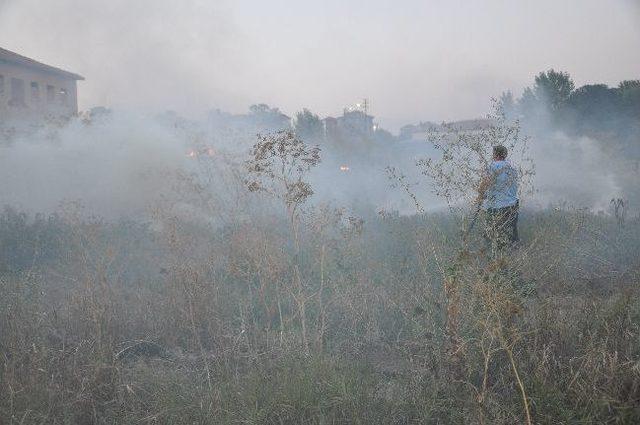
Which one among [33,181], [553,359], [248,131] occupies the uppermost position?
[248,131]

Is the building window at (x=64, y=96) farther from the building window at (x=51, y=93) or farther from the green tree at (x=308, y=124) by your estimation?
the green tree at (x=308, y=124)

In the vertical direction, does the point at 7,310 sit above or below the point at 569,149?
below

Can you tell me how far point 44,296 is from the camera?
579 cm

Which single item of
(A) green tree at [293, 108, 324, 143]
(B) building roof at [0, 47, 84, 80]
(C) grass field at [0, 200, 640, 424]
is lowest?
(C) grass field at [0, 200, 640, 424]

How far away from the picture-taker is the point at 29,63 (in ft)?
91.6

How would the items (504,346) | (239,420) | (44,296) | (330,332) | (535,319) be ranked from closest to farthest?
(504,346)
(239,420)
(535,319)
(330,332)
(44,296)

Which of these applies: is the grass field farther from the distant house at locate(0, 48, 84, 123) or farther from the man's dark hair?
the distant house at locate(0, 48, 84, 123)

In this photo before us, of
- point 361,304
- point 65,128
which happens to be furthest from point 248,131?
point 361,304

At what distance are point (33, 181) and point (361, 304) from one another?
10088 millimetres

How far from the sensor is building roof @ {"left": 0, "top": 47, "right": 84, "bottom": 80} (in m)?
26.2

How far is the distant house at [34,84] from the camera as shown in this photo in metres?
26.1

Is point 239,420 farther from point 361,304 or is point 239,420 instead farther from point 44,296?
point 44,296

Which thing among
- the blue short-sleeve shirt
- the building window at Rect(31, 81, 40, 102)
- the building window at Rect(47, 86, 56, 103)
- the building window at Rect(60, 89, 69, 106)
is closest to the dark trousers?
the blue short-sleeve shirt

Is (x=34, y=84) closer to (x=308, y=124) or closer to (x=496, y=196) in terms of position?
(x=308, y=124)
